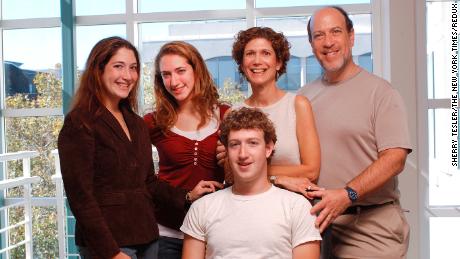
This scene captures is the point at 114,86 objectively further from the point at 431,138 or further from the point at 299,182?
the point at 431,138

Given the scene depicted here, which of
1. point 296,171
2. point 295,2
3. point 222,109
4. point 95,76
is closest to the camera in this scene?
point 95,76

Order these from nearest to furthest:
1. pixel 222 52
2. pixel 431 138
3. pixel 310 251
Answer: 1. pixel 310 251
2. pixel 431 138
3. pixel 222 52

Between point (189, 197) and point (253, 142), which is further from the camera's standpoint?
point (189, 197)

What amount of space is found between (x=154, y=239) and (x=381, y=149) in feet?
2.84

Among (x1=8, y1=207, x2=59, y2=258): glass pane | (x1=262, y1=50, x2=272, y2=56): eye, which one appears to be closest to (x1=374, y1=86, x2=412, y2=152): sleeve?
(x1=262, y1=50, x2=272, y2=56): eye

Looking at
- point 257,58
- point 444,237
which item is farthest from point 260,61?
point 444,237

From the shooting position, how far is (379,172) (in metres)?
1.95

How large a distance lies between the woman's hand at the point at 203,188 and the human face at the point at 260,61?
1.27 ft

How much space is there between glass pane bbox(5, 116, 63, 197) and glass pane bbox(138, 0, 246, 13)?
1108 millimetres

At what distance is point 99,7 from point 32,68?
0.75m

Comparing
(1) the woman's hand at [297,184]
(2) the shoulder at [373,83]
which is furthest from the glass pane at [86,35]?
(1) the woman's hand at [297,184]

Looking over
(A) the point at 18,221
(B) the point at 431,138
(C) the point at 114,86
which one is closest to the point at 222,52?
(B) the point at 431,138

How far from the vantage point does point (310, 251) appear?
1.84 m

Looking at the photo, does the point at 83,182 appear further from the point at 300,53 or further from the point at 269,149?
the point at 300,53
